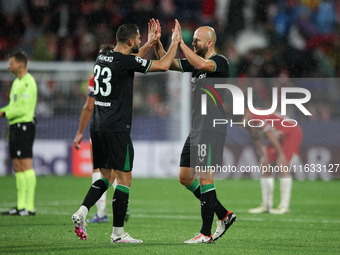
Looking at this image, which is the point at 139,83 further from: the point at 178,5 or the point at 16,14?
the point at 16,14

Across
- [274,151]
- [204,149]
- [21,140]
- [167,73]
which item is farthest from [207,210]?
[167,73]

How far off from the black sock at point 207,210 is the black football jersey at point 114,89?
1.07 meters

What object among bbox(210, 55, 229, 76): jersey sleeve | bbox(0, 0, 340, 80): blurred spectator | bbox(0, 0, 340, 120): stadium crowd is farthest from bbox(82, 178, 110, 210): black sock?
bbox(0, 0, 340, 80): blurred spectator

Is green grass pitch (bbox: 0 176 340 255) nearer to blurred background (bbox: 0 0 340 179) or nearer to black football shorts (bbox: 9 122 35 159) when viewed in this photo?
black football shorts (bbox: 9 122 35 159)

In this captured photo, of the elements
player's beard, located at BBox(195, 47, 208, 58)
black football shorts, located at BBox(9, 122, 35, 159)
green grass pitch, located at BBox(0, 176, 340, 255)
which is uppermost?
player's beard, located at BBox(195, 47, 208, 58)

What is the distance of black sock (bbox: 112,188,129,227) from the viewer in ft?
23.1

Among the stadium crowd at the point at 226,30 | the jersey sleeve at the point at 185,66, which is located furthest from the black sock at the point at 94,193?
the stadium crowd at the point at 226,30

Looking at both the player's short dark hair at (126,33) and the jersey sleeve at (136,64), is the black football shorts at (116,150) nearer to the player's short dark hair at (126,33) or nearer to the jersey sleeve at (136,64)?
the jersey sleeve at (136,64)

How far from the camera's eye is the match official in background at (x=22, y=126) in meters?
10.3

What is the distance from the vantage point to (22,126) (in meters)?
10.4

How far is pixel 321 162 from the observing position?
17.9 metres

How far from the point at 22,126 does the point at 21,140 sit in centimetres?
21

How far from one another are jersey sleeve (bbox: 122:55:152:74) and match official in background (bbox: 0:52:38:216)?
3.72 m

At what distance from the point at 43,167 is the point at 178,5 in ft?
21.5
